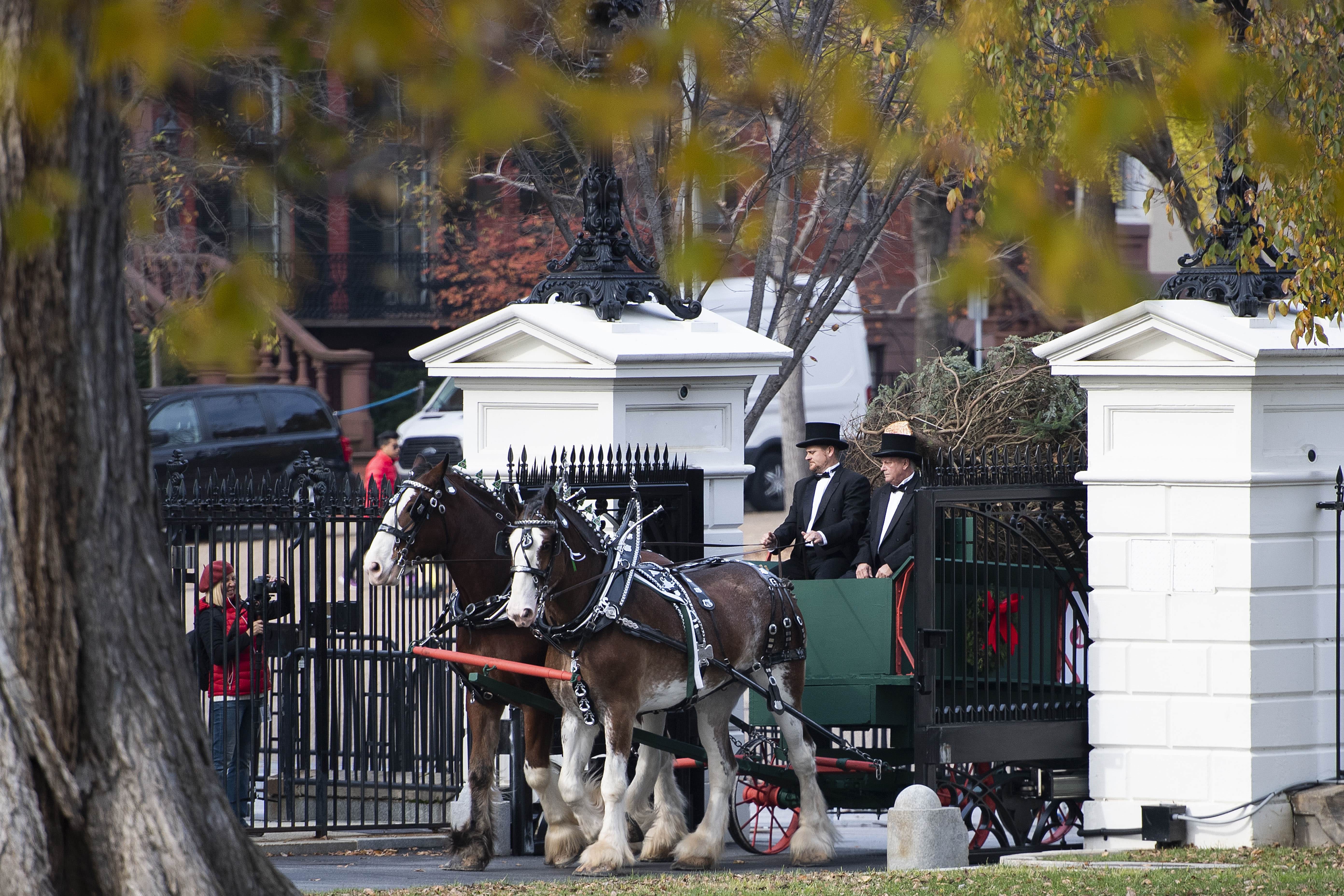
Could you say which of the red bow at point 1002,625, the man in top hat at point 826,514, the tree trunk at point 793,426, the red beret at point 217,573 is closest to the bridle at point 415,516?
the red beret at point 217,573

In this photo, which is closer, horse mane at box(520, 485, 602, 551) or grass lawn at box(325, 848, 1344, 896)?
grass lawn at box(325, 848, 1344, 896)

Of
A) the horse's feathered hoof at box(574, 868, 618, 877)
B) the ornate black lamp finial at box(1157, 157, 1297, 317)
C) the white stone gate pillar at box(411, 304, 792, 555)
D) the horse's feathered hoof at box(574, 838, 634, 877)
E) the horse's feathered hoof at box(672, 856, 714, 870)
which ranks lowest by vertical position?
the horse's feathered hoof at box(672, 856, 714, 870)

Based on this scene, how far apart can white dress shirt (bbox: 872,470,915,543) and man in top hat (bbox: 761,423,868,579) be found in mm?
268

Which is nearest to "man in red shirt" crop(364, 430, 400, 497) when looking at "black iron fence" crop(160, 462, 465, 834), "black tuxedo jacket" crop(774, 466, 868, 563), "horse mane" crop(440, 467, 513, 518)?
"black iron fence" crop(160, 462, 465, 834)

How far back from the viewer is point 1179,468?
1003 cm

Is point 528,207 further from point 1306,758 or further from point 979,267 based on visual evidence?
point 979,267

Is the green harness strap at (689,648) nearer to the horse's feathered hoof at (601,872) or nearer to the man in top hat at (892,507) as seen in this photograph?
the horse's feathered hoof at (601,872)

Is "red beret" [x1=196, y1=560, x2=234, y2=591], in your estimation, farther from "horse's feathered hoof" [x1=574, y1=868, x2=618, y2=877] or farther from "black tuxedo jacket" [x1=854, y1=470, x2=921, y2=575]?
"black tuxedo jacket" [x1=854, y1=470, x2=921, y2=575]

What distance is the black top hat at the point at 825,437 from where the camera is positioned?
1135 cm

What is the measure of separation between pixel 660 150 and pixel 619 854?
5021mm

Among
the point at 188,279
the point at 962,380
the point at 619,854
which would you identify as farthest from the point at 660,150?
the point at 188,279

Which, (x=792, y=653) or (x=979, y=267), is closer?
(x=979, y=267)

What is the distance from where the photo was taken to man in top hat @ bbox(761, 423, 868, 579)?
36.6ft

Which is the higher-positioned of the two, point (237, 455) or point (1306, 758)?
point (237, 455)
